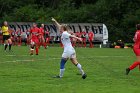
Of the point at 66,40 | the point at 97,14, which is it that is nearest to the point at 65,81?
the point at 66,40

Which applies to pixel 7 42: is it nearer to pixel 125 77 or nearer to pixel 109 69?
pixel 109 69

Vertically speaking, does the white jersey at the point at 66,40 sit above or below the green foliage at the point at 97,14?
→ above

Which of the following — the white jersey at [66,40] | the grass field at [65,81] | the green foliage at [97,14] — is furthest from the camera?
the green foliage at [97,14]

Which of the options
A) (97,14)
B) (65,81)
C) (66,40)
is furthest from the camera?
(97,14)

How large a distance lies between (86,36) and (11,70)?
37034mm

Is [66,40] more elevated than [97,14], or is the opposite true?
[66,40]

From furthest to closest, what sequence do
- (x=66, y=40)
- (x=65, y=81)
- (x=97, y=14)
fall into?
(x=97, y=14), (x=66, y=40), (x=65, y=81)

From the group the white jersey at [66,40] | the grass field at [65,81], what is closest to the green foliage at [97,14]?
the grass field at [65,81]

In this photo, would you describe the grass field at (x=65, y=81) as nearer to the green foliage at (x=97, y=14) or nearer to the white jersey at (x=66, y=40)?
Answer: the white jersey at (x=66, y=40)

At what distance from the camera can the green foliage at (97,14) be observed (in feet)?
213

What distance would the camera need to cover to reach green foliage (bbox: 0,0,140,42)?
64.9 m

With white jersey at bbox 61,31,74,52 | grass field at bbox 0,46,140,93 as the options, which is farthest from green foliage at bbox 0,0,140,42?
white jersey at bbox 61,31,74,52

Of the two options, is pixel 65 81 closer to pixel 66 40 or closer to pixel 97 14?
pixel 66 40

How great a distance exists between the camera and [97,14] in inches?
2672
